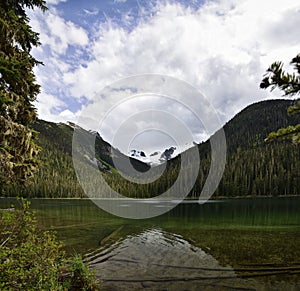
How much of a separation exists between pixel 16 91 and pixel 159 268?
12.3 metres

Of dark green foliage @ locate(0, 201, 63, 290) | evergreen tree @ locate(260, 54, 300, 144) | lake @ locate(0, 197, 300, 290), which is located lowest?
lake @ locate(0, 197, 300, 290)

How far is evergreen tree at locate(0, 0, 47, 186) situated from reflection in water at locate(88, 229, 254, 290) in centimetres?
698

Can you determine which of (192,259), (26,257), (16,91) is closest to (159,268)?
(192,259)

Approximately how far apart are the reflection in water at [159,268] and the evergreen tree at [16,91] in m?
6.98

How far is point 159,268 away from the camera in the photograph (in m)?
15.0

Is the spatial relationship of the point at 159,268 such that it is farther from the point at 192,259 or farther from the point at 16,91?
the point at 16,91

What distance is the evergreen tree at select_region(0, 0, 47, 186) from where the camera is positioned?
33.4 ft

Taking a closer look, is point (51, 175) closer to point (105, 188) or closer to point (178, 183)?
point (105, 188)

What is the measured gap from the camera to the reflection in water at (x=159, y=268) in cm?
1230

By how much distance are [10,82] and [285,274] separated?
1668 cm

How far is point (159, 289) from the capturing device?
11727 millimetres

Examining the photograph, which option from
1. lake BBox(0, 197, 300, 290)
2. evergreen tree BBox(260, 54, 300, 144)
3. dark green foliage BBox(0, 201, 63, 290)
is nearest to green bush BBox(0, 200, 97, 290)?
dark green foliage BBox(0, 201, 63, 290)

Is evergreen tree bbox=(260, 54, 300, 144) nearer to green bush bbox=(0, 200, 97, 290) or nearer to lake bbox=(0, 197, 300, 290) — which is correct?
green bush bbox=(0, 200, 97, 290)

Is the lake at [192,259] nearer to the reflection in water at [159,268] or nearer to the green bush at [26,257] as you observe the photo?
the reflection in water at [159,268]
